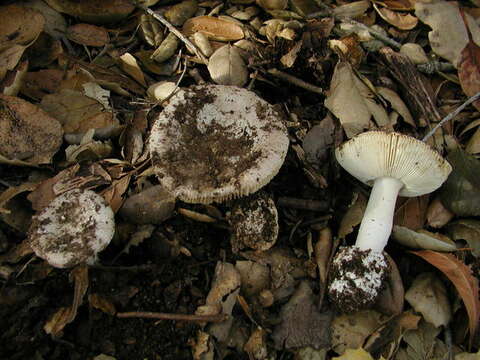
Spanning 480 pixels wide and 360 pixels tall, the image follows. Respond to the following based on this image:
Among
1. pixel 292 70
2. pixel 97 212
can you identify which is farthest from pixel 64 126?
pixel 292 70

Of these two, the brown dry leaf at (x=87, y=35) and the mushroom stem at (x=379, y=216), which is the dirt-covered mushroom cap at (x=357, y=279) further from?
the brown dry leaf at (x=87, y=35)

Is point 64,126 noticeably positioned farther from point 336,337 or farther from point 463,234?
point 463,234

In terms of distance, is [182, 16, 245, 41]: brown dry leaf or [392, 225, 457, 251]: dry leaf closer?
[392, 225, 457, 251]: dry leaf

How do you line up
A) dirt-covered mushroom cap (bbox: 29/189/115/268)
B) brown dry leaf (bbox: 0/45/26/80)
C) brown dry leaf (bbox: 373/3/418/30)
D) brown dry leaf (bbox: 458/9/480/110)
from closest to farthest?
dirt-covered mushroom cap (bbox: 29/189/115/268) → brown dry leaf (bbox: 0/45/26/80) → brown dry leaf (bbox: 458/9/480/110) → brown dry leaf (bbox: 373/3/418/30)

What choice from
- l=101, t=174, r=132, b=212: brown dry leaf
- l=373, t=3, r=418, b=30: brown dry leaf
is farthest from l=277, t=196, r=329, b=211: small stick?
l=373, t=3, r=418, b=30: brown dry leaf

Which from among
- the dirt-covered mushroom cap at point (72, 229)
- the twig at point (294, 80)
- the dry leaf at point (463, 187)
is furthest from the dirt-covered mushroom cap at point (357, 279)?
the dirt-covered mushroom cap at point (72, 229)

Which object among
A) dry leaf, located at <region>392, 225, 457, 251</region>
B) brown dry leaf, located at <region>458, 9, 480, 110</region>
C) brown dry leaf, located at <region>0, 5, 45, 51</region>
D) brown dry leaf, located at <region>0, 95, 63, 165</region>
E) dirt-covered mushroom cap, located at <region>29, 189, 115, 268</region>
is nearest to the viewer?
dirt-covered mushroom cap, located at <region>29, 189, 115, 268</region>

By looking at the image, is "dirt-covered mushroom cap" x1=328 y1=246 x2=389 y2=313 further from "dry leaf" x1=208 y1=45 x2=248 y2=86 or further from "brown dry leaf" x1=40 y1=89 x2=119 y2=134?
"brown dry leaf" x1=40 y1=89 x2=119 y2=134

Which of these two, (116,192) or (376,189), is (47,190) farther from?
(376,189)
